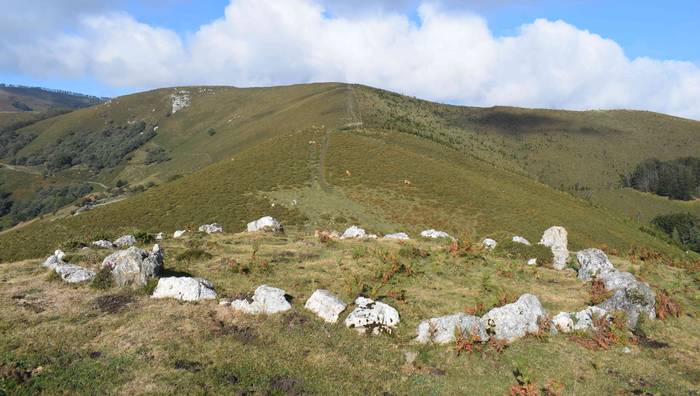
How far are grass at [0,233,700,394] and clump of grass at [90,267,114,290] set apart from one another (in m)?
0.72

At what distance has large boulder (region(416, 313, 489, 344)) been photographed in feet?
64.1

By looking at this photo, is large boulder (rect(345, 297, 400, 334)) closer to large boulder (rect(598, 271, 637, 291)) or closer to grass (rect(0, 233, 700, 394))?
grass (rect(0, 233, 700, 394))

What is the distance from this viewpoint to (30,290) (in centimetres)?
2358

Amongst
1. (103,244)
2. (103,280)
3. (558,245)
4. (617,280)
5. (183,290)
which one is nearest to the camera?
(183,290)

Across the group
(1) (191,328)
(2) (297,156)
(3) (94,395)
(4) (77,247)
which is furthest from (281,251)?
Result: (2) (297,156)

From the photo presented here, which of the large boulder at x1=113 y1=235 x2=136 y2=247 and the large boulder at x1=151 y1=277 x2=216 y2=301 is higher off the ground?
the large boulder at x1=151 y1=277 x2=216 y2=301

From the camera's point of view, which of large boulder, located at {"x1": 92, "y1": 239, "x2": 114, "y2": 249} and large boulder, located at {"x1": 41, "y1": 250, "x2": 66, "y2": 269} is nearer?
large boulder, located at {"x1": 41, "y1": 250, "x2": 66, "y2": 269}

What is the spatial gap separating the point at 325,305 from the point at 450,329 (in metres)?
6.58

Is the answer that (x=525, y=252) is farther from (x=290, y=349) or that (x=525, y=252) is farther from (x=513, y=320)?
(x=290, y=349)

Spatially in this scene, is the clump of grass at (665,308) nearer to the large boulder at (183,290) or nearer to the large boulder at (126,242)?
the large boulder at (183,290)

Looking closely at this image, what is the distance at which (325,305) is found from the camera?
22.2 metres

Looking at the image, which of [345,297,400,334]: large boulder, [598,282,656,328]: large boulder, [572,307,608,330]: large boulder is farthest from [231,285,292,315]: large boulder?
[598,282,656,328]: large boulder

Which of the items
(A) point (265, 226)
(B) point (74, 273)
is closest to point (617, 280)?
(A) point (265, 226)

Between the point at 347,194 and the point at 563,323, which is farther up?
the point at 347,194
